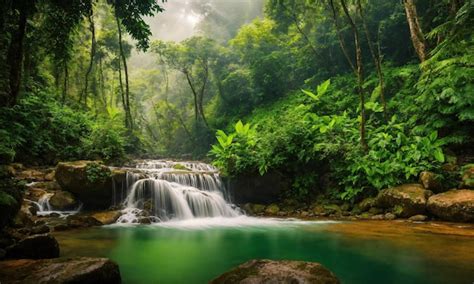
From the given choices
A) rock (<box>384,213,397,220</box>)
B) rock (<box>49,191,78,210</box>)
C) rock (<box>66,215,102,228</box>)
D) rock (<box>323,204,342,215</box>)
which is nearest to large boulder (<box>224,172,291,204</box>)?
rock (<box>323,204,342,215</box>)

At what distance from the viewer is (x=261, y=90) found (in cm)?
2142

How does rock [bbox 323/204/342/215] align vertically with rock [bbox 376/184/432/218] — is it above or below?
below

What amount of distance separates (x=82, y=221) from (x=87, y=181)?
2078 mm

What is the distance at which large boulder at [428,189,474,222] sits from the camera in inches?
300

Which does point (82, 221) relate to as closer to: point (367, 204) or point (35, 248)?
point (35, 248)

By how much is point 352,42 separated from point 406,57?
116 inches

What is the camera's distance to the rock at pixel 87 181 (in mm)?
10273

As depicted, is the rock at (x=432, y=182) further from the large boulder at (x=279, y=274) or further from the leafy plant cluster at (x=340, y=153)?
the large boulder at (x=279, y=274)

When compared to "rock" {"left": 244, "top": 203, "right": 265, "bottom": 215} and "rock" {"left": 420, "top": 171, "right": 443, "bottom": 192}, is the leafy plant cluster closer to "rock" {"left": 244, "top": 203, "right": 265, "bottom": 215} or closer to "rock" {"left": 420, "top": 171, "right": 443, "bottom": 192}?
"rock" {"left": 420, "top": 171, "right": 443, "bottom": 192}

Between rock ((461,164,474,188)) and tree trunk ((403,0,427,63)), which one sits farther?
tree trunk ((403,0,427,63))

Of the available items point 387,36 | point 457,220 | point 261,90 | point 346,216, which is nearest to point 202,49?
point 261,90

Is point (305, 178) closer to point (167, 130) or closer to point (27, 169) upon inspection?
point (27, 169)

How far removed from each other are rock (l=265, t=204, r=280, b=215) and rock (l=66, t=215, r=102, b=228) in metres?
5.79

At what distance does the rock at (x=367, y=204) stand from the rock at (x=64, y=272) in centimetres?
813
